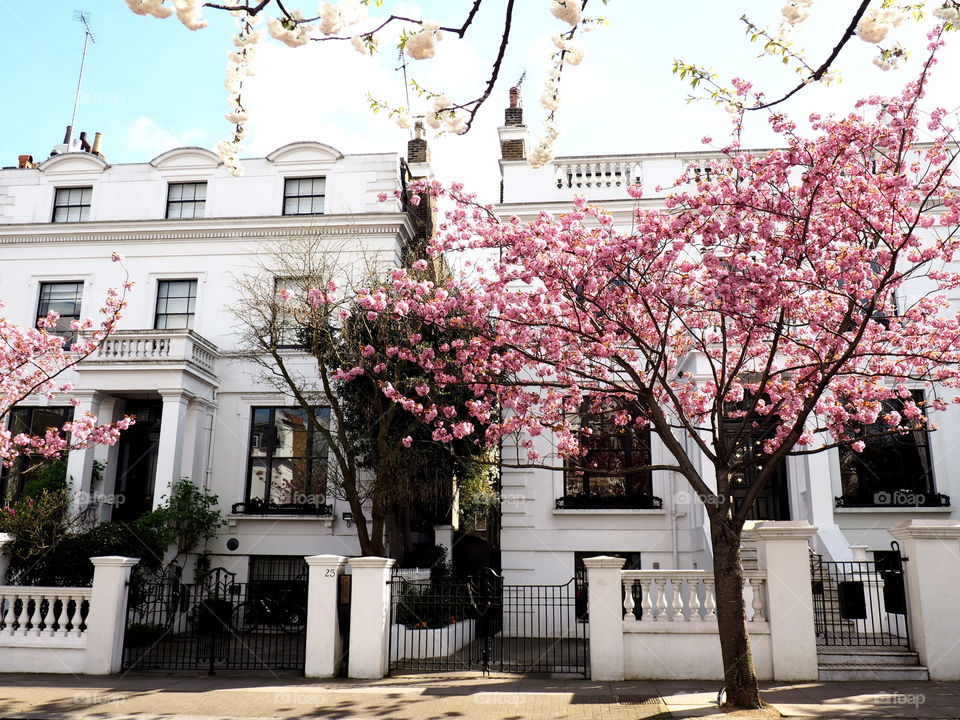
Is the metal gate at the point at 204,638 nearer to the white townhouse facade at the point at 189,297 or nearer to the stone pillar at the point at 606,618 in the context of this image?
the white townhouse facade at the point at 189,297

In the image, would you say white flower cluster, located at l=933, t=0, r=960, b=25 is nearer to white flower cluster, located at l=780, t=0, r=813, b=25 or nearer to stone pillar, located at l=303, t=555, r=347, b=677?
white flower cluster, located at l=780, t=0, r=813, b=25

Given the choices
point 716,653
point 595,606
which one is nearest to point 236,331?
point 595,606

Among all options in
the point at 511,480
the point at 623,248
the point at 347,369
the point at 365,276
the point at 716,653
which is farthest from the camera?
the point at 365,276

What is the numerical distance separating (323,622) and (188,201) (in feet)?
46.6

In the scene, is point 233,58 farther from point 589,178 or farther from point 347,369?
point 589,178

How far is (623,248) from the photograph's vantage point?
9.92 metres

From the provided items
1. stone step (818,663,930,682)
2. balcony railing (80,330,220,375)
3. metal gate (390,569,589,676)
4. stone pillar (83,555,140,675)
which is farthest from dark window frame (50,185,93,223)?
stone step (818,663,930,682)

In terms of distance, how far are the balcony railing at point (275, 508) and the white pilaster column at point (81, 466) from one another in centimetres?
335

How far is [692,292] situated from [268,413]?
12849 mm

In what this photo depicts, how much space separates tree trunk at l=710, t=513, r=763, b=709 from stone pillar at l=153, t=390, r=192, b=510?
12.8 m

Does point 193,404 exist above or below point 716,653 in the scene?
above

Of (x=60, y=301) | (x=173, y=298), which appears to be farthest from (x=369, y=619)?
(x=60, y=301)

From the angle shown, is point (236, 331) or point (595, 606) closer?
point (595, 606)

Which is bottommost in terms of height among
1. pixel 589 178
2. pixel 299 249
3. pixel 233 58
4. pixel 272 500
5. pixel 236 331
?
pixel 272 500
